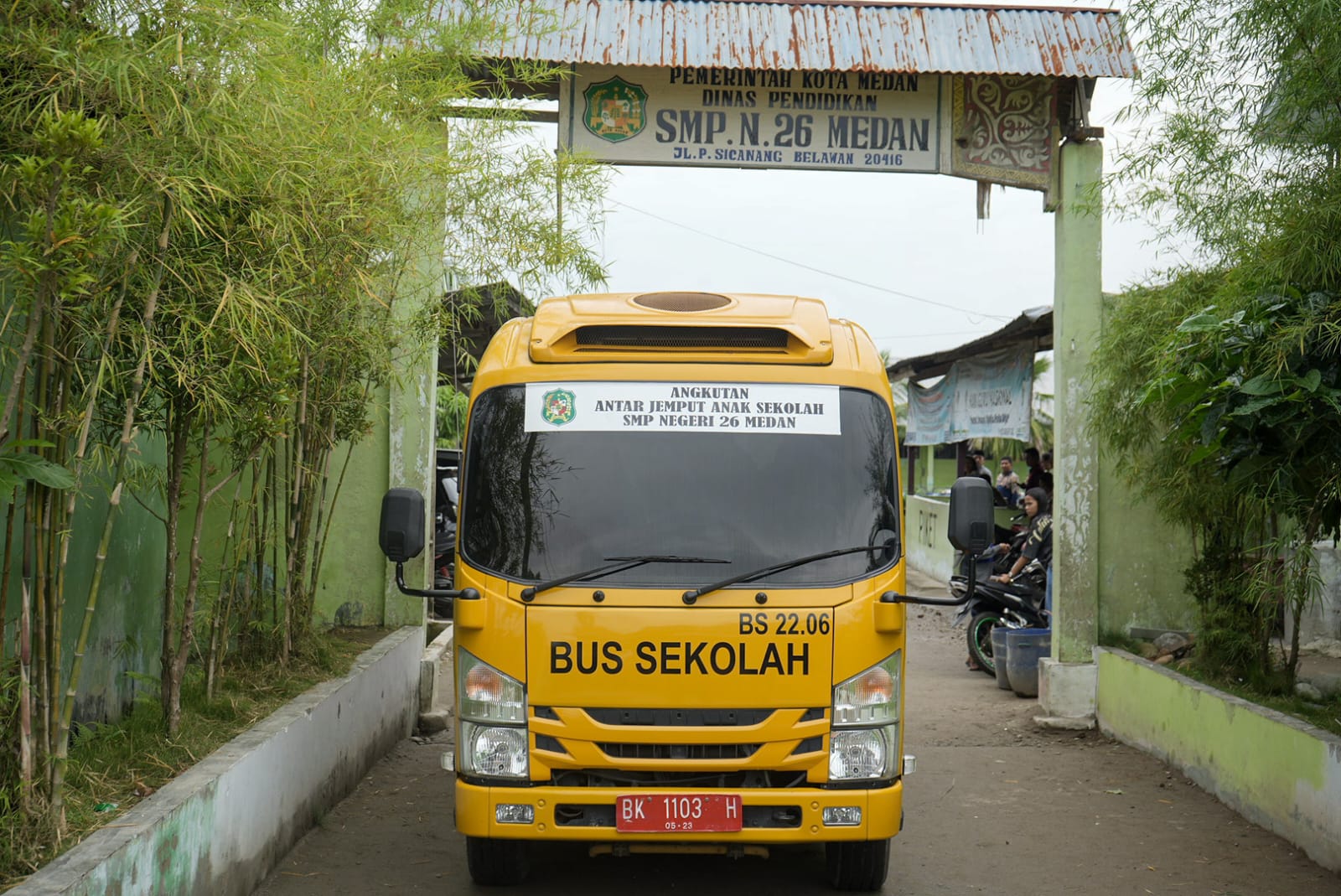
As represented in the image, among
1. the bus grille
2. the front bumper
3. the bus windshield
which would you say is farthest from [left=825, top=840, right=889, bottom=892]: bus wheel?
the bus windshield

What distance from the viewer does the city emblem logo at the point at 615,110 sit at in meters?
8.79

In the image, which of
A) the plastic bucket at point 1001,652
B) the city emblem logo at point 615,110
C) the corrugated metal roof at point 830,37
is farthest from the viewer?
the plastic bucket at point 1001,652

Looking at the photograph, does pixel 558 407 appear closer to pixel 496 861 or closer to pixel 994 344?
pixel 496 861

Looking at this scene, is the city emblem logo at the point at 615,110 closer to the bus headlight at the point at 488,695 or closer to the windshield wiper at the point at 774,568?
the windshield wiper at the point at 774,568

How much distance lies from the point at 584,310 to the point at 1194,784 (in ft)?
14.8

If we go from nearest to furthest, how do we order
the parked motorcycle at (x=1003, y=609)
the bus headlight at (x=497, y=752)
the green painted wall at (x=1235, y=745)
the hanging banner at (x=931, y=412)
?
the bus headlight at (x=497, y=752)
the green painted wall at (x=1235, y=745)
the parked motorcycle at (x=1003, y=609)
the hanging banner at (x=931, y=412)

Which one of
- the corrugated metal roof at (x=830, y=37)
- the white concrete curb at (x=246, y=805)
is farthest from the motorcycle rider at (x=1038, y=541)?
the white concrete curb at (x=246, y=805)

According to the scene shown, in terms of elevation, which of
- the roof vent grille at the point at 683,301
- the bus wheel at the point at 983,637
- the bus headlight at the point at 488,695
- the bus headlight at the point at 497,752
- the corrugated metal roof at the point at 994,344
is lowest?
the bus wheel at the point at 983,637

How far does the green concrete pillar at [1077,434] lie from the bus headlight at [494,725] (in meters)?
5.39

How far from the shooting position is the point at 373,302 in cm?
712

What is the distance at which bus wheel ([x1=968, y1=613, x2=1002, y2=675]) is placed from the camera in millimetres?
11430

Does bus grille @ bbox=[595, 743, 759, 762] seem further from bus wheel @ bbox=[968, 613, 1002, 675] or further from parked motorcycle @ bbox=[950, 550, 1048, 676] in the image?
bus wheel @ bbox=[968, 613, 1002, 675]

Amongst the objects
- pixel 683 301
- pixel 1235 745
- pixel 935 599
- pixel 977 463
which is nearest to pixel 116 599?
pixel 683 301

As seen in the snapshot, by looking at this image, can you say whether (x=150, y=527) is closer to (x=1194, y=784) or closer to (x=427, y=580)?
(x=427, y=580)
